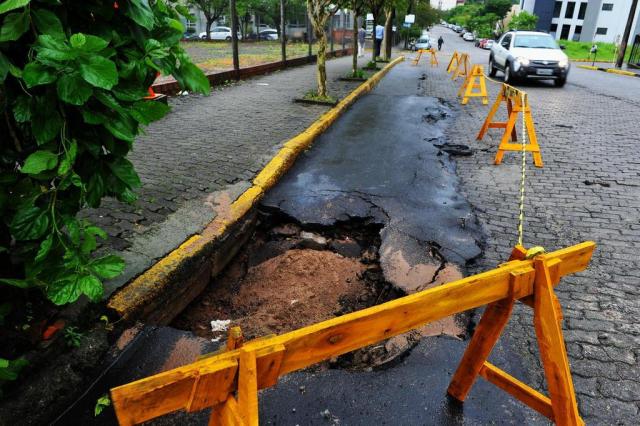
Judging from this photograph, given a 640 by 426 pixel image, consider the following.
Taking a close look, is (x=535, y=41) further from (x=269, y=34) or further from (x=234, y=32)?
(x=269, y=34)

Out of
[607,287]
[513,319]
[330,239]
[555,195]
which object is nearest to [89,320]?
[330,239]

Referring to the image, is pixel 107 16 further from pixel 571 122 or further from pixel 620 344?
pixel 571 122

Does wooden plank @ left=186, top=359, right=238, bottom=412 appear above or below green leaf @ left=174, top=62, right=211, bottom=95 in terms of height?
below

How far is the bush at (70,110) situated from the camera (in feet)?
5.77

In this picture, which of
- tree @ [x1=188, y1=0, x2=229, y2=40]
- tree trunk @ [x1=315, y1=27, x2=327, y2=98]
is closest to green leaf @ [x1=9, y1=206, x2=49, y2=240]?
tree trunk @ [x1=315, y1=27, x2=327, y2=98]

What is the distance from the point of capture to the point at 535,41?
15398 mm

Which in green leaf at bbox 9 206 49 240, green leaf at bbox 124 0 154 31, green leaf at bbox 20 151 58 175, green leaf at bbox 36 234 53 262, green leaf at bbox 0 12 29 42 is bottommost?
green leaf at bbox 36 234 53 262

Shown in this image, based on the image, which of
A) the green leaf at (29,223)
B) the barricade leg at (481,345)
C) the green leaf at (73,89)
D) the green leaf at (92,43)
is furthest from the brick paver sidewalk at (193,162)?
the barricade leg at (481,345)

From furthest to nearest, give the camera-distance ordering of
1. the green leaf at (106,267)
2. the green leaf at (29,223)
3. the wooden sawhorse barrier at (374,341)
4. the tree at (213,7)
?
1. the tree at (213,7)
2. the green leaf at (106,267)
3. the green leaf at (29,223)
4. the wooden sawhorse barrier at (374,341)

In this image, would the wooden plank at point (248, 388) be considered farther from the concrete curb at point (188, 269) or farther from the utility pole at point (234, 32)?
the utility pole at point (234, 32)

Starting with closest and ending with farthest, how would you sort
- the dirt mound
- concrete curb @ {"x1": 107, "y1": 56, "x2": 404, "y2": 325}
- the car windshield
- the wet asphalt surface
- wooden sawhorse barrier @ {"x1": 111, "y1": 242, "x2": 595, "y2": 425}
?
wooden sawhorse barrier @ {"x1": 111, "y1": 242, "x2": 595, "y2": 425} → the wet asphalt surface → concrete curb @ {"x1": 107, "y1": 56, "x2": 404, "y2": 325} → the dirt mound → the car windshield

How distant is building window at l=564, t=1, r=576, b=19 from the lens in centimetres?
6569

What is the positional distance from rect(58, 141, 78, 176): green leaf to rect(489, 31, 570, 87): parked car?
15031 mm

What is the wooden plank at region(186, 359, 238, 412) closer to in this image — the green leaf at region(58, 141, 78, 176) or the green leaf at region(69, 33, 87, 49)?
the green leaf at region(58, 141, 78, 176)
